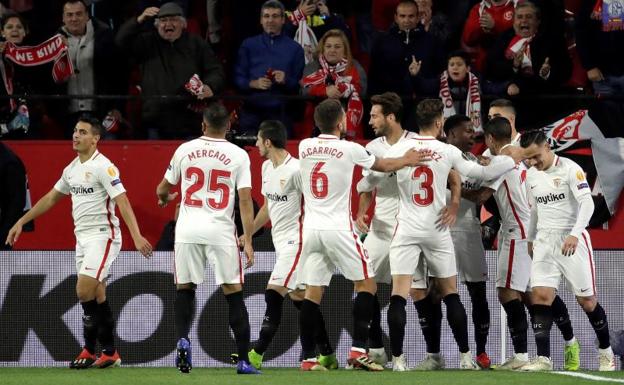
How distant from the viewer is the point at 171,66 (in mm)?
14977

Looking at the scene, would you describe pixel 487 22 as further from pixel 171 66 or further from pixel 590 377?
pixel 590 377

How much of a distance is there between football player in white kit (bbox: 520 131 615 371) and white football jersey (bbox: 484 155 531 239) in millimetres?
155

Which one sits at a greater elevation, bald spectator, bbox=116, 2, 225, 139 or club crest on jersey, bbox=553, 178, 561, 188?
bald spectator, bbox=116, 2, 225, 139

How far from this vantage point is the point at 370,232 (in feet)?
40.3

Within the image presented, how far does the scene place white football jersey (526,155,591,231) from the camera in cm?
1185

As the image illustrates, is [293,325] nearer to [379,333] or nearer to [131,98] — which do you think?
[379,333]

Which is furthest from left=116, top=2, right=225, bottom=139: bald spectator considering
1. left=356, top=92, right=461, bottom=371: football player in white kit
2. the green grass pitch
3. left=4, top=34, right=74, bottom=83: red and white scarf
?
the green grass pitch

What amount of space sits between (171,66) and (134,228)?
3510mm

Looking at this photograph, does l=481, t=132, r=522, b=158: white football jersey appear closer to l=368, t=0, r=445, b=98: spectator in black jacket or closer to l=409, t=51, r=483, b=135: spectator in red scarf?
l=409, t=51, r=483, b=135: spectator in red scarf

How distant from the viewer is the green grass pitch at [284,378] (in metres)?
10.4

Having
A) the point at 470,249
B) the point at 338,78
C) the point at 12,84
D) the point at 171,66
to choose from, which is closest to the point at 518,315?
the point at 470,249

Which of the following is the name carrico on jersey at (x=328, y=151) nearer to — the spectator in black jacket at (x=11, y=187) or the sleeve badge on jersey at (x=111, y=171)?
the sleeve badge on jersey at (x=111, y=171)

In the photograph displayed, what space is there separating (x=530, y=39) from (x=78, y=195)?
5.15 m

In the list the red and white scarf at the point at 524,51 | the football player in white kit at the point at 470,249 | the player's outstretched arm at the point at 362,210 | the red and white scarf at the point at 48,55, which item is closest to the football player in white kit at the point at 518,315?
the football player in white kit at the point at 470,249
